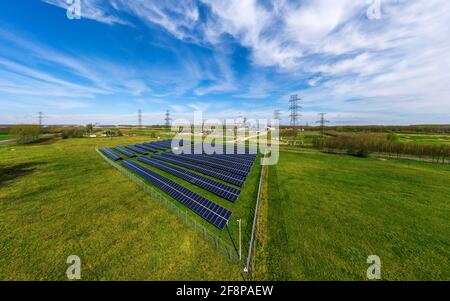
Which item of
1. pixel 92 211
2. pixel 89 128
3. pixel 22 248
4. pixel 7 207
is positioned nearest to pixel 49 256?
pixel 22 248

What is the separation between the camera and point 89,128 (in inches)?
4700

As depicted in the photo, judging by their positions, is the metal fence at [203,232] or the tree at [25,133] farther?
the tree at [25,133]

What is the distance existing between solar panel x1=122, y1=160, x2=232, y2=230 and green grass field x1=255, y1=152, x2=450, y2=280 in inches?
→ 150

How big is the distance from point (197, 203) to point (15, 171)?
38612 millimetres

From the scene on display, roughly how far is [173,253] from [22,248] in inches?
464

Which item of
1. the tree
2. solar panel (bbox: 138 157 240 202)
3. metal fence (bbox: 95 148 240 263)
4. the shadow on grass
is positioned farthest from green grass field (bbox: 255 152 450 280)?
the tree

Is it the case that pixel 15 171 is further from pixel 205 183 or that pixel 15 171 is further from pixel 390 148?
pixel 390 148

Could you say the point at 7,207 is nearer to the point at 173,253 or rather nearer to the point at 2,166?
the point at 173,253

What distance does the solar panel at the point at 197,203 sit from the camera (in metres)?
15.8

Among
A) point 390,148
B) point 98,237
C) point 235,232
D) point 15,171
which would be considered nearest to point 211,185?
point 235,232

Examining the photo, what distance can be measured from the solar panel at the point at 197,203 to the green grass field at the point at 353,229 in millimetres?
3810

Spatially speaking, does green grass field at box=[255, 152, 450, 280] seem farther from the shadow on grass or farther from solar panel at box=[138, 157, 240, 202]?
the shadow on grass

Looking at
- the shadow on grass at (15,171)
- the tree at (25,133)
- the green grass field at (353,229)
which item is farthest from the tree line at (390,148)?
the tree at (25,133)

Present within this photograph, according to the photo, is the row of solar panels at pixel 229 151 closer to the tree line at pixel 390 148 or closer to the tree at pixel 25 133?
the tree line at pixel 390 148
